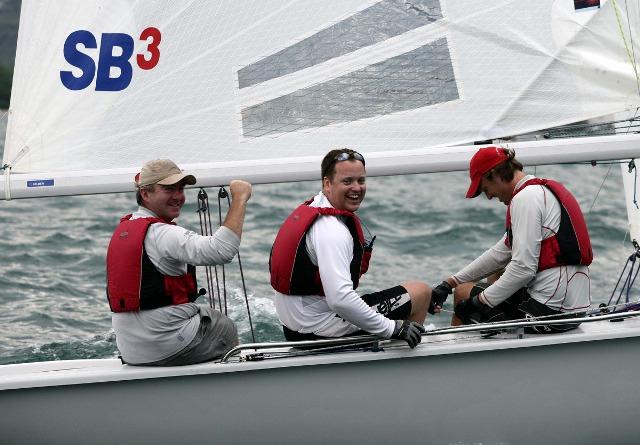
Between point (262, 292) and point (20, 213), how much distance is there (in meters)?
4.02

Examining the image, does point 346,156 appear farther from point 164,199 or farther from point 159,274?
point 159,274

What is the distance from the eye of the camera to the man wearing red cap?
3.80 m

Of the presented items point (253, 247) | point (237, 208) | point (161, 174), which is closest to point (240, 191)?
point (237, 208)

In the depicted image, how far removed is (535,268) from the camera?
383cm

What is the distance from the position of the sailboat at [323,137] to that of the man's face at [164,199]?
1.20 feet

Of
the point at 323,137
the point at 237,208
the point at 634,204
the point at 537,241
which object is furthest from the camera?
the point at 634,204

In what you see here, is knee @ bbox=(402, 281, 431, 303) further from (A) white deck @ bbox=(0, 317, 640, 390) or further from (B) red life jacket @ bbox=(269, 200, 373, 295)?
(B) red life jacket @ bbox=(269, 200, 373, 295)

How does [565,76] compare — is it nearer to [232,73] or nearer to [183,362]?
[232,73]

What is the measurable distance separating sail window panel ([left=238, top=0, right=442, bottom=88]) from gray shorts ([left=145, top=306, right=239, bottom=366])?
95 cm

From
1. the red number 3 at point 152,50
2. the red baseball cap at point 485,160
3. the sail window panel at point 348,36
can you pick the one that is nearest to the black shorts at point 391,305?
the red baseball cap at point 485,160

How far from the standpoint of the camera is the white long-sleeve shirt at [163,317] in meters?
3.54

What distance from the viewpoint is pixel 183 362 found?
3.74m

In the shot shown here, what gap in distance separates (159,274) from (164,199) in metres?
0.24

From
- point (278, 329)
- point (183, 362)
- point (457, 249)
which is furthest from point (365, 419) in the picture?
point (457, 249)
